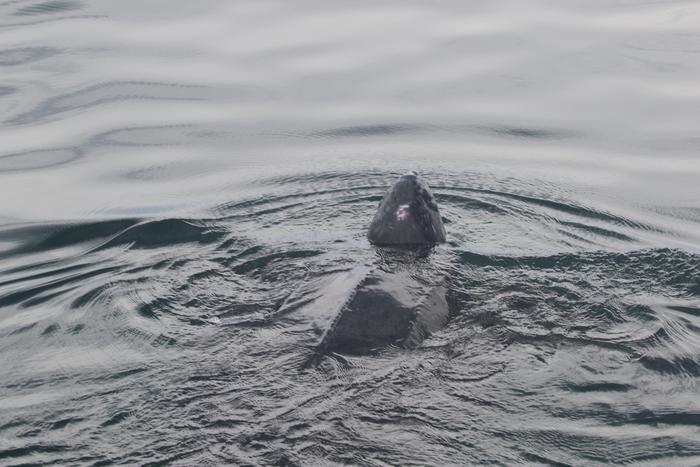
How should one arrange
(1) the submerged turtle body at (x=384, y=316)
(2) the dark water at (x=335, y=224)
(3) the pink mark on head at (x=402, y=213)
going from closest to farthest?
(2) the dark water at (x=335, y=224)
(1) the submerged turtle body at (x=384, y=316)
(3) the pink mark on head at (x=402, y=213)

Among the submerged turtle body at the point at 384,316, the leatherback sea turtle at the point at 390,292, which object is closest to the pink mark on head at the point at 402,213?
the leatherback sea turtle at the point at 390,292

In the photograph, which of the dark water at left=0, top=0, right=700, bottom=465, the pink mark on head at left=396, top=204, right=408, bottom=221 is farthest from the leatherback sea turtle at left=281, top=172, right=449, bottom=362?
the dark water at left=0, top=0, right=700, bottom=465

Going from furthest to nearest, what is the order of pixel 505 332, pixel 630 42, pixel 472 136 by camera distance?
pixel 630 42 → pixel 472 136 → pixel 505 332

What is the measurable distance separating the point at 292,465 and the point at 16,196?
6082 mm

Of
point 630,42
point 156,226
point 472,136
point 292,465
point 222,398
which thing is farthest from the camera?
point 630,42

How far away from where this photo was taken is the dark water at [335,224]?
18.5ft

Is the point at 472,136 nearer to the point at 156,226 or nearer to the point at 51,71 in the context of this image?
the point at 156,226

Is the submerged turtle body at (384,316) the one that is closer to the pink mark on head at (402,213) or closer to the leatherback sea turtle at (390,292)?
the leatherback sea turtle at (390,292)

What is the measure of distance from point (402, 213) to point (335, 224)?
2.87 ft

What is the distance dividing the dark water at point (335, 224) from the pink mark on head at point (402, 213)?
38 cm

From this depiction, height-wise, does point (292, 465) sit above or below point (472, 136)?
below

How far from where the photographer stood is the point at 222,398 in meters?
5.80

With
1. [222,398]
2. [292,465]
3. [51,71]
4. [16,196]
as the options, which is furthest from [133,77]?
[292,465]

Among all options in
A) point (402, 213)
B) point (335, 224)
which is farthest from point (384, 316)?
point (335, 224)
